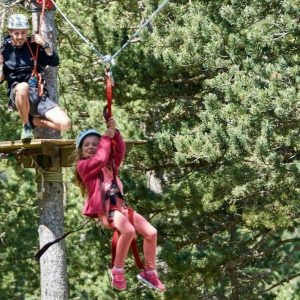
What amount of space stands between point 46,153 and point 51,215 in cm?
96

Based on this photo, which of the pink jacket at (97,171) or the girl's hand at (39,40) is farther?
the girl's hand at (39,40)

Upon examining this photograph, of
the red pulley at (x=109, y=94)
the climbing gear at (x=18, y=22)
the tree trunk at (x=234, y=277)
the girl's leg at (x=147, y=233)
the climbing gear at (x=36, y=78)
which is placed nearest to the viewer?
the red pulley at (x=109, y=94)

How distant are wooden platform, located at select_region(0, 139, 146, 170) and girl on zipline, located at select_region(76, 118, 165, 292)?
3.13 feet

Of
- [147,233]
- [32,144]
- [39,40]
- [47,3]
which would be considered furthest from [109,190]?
[47,3]

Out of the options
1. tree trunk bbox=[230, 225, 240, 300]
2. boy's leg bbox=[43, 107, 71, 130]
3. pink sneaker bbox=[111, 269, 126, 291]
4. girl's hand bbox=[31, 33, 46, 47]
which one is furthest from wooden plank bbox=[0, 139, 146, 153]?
tree trunk bbox=[230, 225, 240, 300]

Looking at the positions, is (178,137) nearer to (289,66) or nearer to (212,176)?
(212,176)

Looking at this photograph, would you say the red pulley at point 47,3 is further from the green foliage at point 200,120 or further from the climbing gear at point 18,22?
the green foliage at point 200,120

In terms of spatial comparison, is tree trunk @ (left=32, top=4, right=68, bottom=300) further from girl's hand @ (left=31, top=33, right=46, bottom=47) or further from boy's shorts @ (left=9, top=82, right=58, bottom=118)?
girl's hand @ (left=31, top=33, right=46, bottom=47)

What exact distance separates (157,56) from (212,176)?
1.61 meters

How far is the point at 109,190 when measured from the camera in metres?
7.55

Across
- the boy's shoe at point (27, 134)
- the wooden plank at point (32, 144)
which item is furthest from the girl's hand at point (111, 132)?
the boy's shoe at point (27, 134)

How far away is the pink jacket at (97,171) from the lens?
7379 millimetres

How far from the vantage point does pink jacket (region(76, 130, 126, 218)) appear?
738 cm

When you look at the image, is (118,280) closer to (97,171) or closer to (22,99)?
(97,171)
